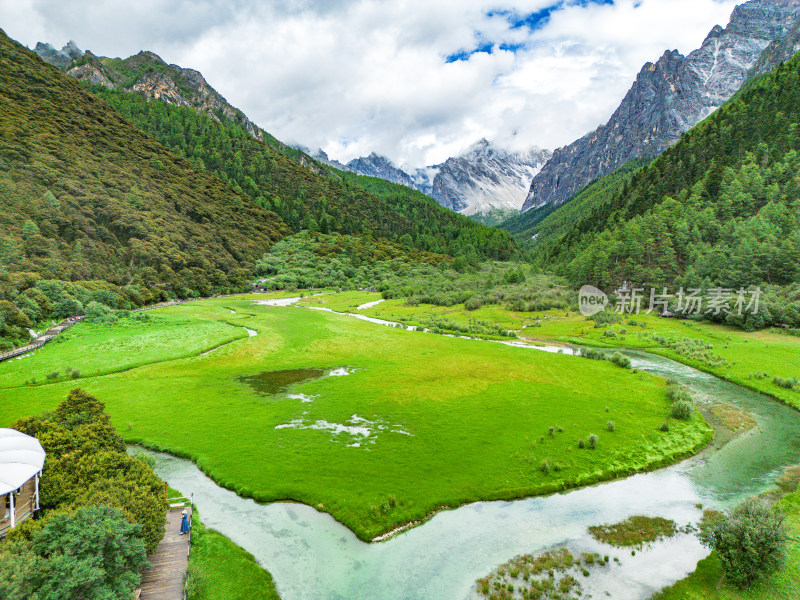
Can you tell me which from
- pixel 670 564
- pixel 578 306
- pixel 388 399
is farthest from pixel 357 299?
pixel 670 564

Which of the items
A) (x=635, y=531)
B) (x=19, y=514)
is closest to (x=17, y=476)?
(x=19, y=514)

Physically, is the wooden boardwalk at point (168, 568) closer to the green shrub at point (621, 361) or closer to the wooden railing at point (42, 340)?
the wooden railing at point (42, 340)

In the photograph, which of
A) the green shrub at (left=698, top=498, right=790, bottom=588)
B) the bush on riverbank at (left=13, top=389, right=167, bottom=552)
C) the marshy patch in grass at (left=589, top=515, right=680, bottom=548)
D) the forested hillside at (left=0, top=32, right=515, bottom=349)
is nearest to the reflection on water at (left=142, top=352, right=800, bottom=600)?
the marshy patch in grass at (left=589, top=515, right=680, bottom=548)

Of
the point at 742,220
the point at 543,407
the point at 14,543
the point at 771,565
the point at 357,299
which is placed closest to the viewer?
the point at 14,543

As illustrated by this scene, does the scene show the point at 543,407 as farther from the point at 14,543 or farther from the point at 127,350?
the point at 127,350

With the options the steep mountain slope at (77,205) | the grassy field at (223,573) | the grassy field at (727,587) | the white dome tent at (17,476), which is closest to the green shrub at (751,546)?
the grassy field at (727,587)

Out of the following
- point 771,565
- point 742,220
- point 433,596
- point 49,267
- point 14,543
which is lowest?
point 433,596
